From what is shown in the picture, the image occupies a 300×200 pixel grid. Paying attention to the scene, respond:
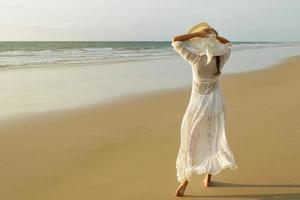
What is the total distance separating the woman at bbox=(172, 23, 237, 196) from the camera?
14.1 ft

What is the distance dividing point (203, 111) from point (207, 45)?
0.68 metres

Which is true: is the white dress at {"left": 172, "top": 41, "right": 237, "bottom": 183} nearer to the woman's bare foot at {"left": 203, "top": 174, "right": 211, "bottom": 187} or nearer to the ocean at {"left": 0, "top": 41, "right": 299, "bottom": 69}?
the woman's bare foot at {"left": 203, "top": 174, "right": 211, "bottom": 187}

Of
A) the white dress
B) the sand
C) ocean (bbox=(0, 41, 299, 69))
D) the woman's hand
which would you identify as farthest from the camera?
ocean (bbox=(0, 41, 299, 69))

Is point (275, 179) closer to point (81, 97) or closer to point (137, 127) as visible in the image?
point (137, 127)

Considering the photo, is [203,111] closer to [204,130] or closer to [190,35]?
[204,130]

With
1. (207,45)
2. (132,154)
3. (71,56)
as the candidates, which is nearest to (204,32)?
(207,45)

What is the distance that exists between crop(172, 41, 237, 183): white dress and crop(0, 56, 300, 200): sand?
0.36 m

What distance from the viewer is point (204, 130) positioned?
4.44m

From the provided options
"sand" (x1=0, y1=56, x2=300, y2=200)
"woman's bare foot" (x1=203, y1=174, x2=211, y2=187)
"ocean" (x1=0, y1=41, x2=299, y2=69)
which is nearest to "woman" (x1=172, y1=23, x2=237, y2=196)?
"woman's bare foot" (x1=203, y1=174, x2=211, y2=187)

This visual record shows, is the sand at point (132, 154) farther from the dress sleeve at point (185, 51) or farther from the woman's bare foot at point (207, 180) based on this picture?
the dress sleeve at point (185, 51)

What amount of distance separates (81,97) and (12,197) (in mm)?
6457

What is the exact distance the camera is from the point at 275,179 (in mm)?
4816

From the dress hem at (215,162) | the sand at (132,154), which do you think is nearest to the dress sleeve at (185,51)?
the dress hem at (215,162)

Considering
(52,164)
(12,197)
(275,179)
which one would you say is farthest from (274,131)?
(12,197)
